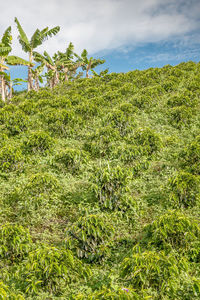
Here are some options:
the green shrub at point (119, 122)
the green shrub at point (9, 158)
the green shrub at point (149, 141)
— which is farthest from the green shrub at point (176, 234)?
the green shrub at point (119, 122)

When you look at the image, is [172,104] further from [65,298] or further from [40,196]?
[65,298]

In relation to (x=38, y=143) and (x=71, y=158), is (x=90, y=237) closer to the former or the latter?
(x=71, y=158)

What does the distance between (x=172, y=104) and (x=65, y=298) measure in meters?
10.7

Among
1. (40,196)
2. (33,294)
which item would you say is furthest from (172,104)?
(33,294)

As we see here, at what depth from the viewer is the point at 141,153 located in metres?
8.18

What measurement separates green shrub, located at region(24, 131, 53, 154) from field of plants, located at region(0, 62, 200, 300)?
0.13ft

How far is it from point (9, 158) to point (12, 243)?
12.4ft

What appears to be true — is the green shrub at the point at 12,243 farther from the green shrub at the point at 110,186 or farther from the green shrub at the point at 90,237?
the green shrub at the point at 110,186

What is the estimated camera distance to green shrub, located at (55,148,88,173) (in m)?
7.51

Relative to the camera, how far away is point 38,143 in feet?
28.1

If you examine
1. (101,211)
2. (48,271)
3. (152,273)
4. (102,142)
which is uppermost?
(102,142)

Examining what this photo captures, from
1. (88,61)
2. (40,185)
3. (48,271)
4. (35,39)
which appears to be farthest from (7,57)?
(48,271)

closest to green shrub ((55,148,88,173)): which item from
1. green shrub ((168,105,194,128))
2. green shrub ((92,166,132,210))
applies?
green shrub ((92,166,132,210))

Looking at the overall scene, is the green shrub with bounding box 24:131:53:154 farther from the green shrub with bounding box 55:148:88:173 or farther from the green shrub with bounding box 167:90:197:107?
the green shrub with bounding box 167:90:197:107
